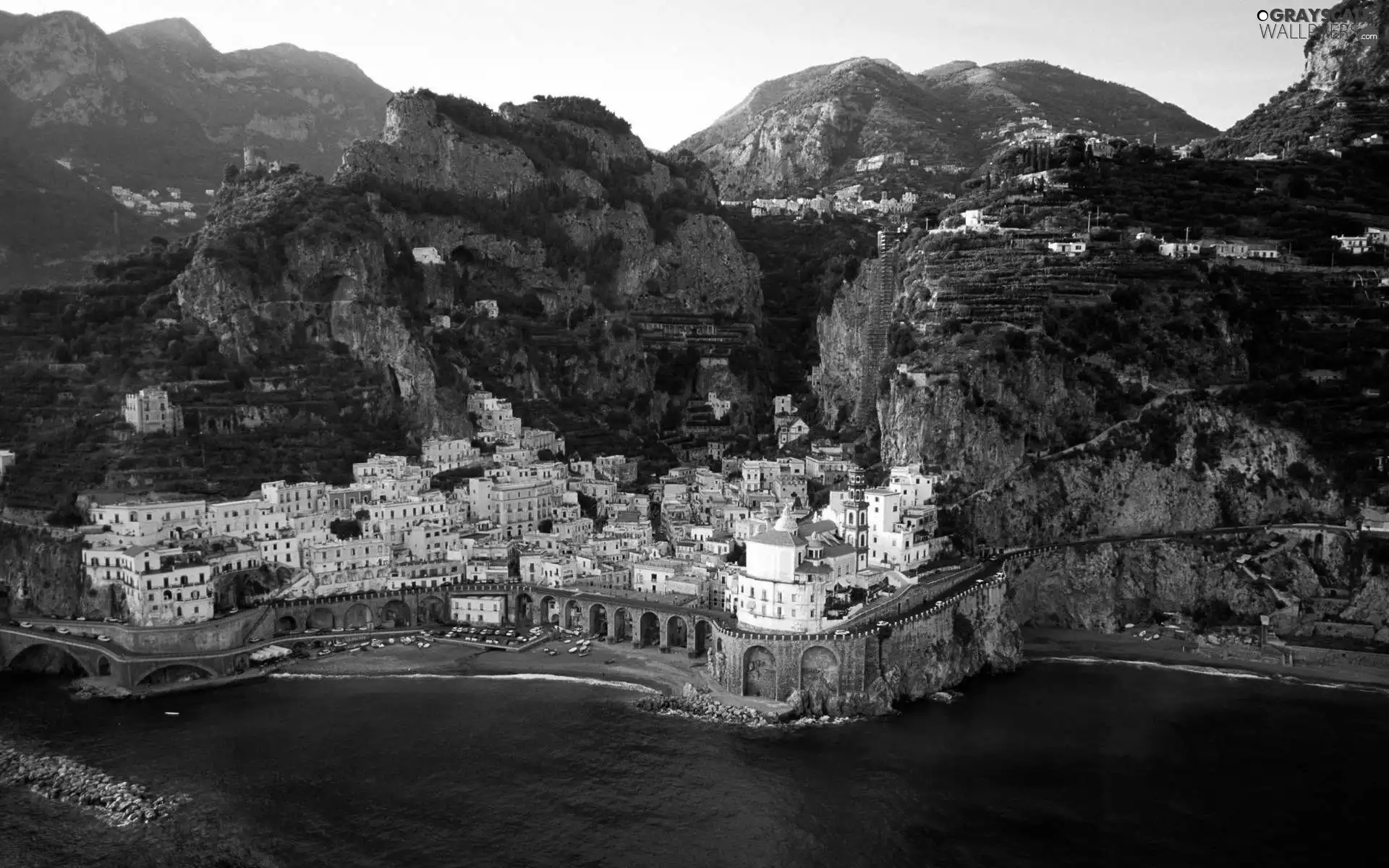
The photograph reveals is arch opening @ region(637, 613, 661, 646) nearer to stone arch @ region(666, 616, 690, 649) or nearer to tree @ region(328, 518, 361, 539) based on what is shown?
stone arch @ region(666, 616, 690, 649)

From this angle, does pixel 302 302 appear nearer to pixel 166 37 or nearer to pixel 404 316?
pixel 404 316

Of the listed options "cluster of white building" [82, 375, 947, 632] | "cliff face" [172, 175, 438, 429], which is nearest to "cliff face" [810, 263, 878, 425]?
"cluster of white building" [82, 375, 947, 632]

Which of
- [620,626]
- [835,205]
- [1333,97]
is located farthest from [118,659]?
[835,205]

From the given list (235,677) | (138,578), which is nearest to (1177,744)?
(235,677)

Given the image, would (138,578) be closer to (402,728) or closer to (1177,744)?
(402,728)

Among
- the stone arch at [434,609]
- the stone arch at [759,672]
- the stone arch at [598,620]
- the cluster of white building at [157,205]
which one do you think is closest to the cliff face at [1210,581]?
the stone arch at [759,672]

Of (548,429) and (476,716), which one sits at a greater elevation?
(548,429)
